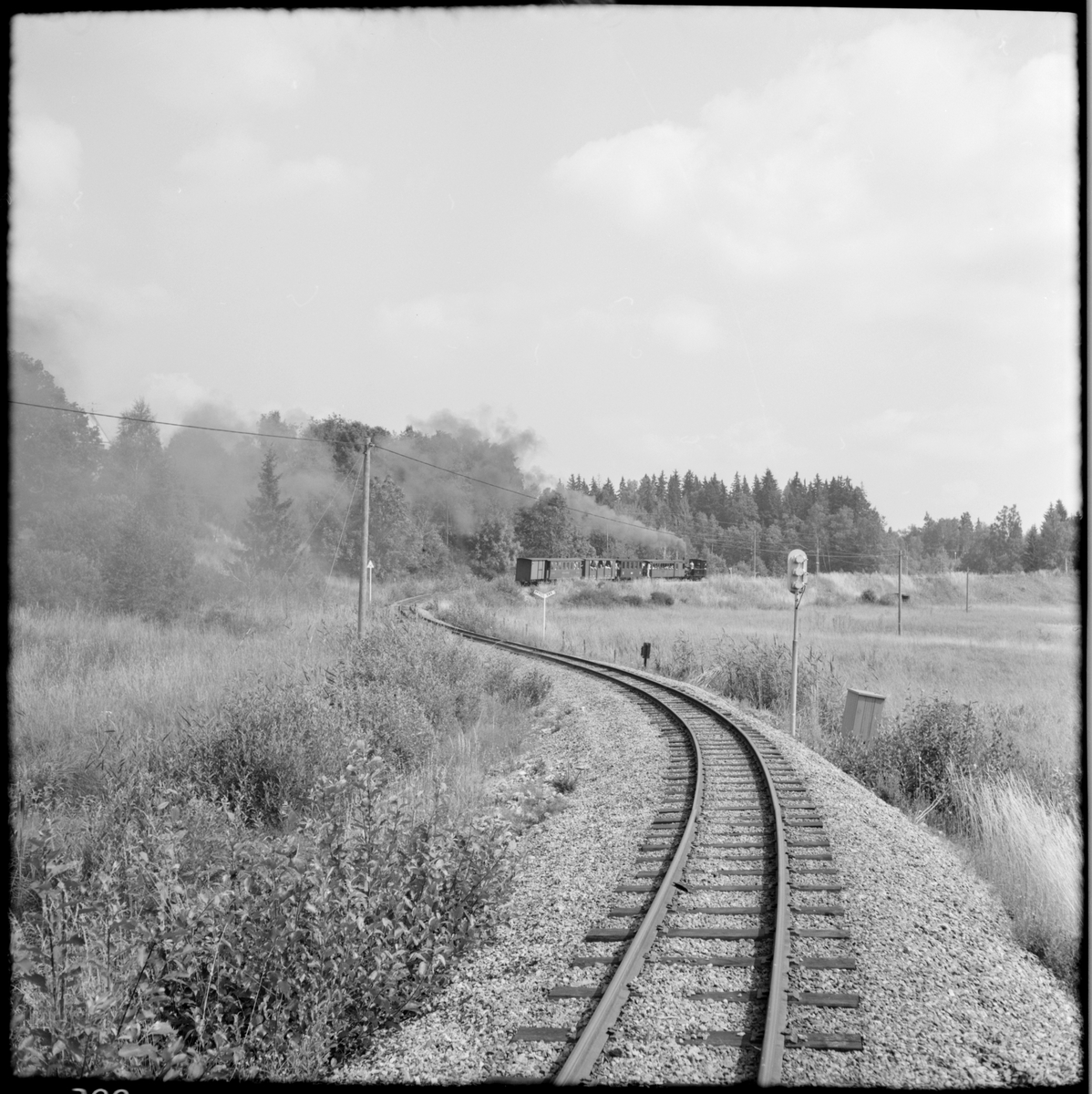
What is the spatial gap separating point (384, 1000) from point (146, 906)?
211 centimetres

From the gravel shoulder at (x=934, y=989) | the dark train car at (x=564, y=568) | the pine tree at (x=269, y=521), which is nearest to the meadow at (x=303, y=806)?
the gravel shoulder at (x=934, y=989)

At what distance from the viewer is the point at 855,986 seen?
13.9 feet

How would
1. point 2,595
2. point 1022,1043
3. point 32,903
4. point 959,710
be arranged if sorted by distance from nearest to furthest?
point 2,595, point 1022,1043, point 32,903, point 959,710

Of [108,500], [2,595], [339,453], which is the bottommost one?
[2,595]

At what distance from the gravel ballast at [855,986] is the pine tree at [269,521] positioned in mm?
37080

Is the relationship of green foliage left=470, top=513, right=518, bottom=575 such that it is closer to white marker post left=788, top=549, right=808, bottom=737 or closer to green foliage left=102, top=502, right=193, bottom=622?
green foliage left=102, top=502, right=193, bottom=622

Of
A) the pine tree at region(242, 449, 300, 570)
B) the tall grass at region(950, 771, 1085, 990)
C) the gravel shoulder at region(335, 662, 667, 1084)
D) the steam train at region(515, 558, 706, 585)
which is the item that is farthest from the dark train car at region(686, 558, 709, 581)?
the tall grass at region(950, 771, 1085, 990)

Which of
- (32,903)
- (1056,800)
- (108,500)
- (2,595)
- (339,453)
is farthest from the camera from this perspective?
(339,453)

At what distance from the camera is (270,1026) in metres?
3.88

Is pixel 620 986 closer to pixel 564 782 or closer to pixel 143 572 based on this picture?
pixel 564 782

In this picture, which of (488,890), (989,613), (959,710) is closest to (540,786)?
(488,890)

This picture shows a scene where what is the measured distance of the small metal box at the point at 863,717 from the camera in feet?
39.0

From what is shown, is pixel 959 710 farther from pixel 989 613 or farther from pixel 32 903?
pixel 989 613

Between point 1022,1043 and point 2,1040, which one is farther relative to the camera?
point 1022,1043
